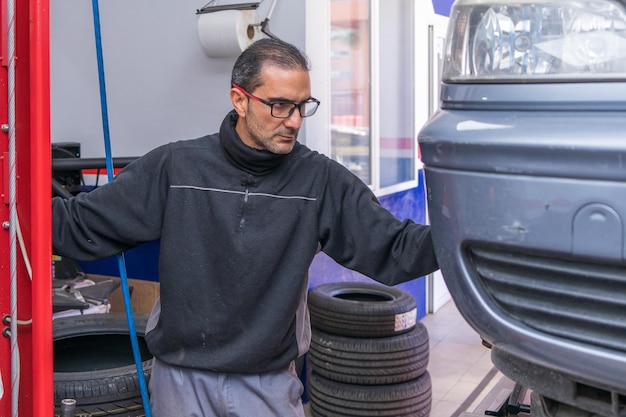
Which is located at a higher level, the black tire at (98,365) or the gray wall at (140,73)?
the gray wall at (140,73)

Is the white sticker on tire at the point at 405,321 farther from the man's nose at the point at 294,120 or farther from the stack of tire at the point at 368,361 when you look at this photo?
the man's nose at the point at 294,120

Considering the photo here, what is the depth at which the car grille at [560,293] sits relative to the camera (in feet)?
4.51

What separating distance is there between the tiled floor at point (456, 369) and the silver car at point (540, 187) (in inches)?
106

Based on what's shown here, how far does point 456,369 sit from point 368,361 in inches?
51.3

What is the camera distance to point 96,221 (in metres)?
2.32

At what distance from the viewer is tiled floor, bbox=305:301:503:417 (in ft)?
14.8

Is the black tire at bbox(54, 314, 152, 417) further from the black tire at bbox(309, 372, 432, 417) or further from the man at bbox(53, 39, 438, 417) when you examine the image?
the black tire at bbox(309, 372, 432, 417)

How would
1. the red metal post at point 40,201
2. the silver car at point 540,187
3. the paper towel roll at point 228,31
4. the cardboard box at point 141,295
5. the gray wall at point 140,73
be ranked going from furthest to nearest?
the gray wall at point 140,73, the cardboard box at point 141,295, the paper towel roll at point 228,31, the red metal post at point 40,201, the silver car at point 540,187

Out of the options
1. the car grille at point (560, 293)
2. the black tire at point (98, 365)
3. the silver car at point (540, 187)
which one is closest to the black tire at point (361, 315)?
the black tire at point (98, 365)

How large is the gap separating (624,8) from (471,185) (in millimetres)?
403

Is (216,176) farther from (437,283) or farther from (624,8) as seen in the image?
(437,283)

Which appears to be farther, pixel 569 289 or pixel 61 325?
pixel 61 325

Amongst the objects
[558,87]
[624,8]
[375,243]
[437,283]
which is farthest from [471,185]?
[437,283]

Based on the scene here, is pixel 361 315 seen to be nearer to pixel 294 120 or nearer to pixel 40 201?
pixel 294 120
